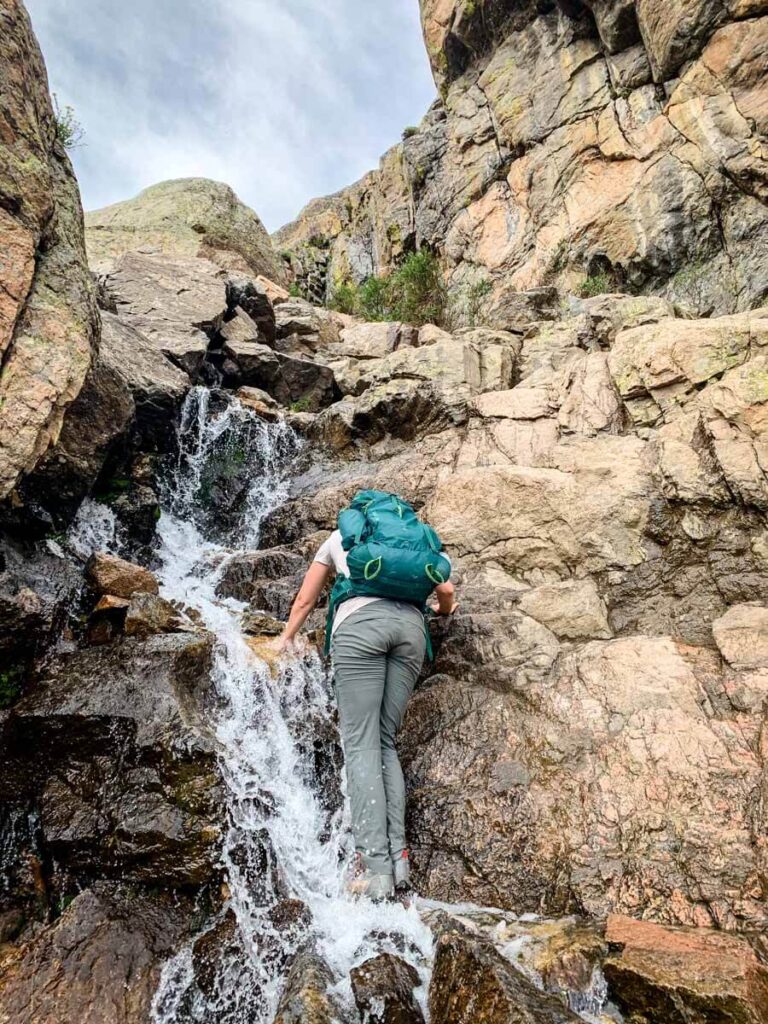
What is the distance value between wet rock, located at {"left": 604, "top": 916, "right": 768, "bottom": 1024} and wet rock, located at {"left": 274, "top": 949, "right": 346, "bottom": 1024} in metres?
1.72

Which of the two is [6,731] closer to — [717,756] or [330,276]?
[717,756]

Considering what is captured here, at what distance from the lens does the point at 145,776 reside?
16.7ft

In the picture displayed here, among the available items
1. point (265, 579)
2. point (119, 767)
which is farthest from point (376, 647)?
point (265, 579)

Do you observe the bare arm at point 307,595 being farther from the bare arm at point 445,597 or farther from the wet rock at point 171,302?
the wet rock at point 171,302

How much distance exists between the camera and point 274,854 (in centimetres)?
500

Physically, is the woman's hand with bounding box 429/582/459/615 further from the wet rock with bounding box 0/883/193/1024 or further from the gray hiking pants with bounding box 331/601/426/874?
the wet rock with bounding box 0/883/193/1024

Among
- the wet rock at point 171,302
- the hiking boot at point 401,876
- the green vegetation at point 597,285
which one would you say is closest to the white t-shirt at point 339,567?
the hiking boot at point 401,876

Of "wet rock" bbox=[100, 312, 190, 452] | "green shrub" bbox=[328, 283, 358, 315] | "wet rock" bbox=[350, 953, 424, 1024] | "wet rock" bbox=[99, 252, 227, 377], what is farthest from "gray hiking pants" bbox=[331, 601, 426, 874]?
"green shrub" bbox=[328, 283, 358, 315]

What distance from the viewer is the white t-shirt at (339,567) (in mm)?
5012

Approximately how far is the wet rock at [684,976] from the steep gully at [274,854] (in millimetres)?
239

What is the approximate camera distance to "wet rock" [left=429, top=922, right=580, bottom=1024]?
10.9 ft

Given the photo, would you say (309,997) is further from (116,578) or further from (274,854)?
(116,578)

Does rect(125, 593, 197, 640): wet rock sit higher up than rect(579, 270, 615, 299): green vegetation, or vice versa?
rect(579, 270, 615, 299): green vegetation

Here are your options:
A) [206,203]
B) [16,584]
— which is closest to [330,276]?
[206,203]
